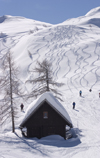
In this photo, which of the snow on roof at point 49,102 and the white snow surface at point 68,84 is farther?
the snow on roof at point 49,102

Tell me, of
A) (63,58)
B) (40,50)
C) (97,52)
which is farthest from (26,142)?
(40,50)

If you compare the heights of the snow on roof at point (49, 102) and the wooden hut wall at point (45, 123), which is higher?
the snow on roof at point (49, 102)

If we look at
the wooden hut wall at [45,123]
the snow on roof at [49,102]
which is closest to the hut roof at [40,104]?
the snow on roof at [49,102]

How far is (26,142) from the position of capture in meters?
15.6

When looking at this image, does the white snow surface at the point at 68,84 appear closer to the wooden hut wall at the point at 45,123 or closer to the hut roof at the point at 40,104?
the wooden hut wall at the point at 45,123

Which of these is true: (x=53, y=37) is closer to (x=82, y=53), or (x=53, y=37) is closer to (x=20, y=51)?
(x=20, y=51)

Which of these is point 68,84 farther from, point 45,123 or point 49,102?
point 49,102

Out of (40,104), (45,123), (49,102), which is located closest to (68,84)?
(45,123)

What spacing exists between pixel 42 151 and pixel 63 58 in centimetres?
4414

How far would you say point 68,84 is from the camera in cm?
4119

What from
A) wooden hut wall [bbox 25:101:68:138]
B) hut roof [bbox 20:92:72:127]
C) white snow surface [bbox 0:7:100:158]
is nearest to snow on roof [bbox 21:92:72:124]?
hut roof [bbox 20:92:72:127]

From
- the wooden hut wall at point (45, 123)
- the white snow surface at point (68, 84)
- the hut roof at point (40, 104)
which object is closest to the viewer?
the white snow surface at point (68, 84)

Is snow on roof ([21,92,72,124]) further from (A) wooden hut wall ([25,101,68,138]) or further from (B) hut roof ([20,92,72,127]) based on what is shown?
(A) wooden hut wall ([25,101,68,138])

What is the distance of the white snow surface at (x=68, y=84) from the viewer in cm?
1418
